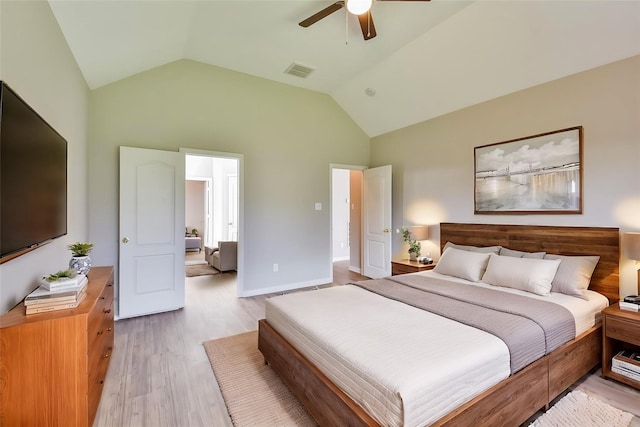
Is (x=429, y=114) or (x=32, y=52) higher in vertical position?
(x=429, y=114)

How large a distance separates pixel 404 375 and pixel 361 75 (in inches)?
163

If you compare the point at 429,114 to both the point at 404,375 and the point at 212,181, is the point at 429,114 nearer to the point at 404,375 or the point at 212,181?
the point at 404,375

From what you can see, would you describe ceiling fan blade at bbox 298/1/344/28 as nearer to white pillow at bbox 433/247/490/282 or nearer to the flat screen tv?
the flat screen tv

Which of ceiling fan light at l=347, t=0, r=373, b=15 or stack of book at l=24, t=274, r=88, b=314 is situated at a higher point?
ceiling fan light at l=347, t=0, r=373, b=15

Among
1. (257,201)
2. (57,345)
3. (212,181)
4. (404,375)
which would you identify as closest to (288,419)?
(404,375)

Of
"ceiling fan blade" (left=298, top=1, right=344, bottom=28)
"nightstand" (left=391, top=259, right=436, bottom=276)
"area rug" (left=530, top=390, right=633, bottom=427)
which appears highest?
"ceiling fan blade" (left=298, top=1, right=344, bottom=28)

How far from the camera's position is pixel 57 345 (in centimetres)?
145

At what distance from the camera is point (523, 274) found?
273 centimetres

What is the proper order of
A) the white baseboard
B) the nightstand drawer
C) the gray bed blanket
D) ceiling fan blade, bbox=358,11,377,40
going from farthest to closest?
the white baseboard < ceiling fan blade, bbox=358,11,377,40 < the nightstand drawer < the gray bed blanket

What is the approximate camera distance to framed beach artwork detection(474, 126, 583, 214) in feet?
9.77

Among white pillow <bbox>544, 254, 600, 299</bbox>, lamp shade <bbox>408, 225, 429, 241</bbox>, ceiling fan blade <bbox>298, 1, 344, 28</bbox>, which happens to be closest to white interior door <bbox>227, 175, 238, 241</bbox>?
lamp shade <bbox>408, 225, 429, 241</bbox>

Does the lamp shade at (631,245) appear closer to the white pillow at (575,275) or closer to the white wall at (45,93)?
the white pillow at (575,275)

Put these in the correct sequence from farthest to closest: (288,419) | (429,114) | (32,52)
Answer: (429,114) → (288,419) → (32,52)

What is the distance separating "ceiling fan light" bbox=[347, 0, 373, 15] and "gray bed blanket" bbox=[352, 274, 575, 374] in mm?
2326
